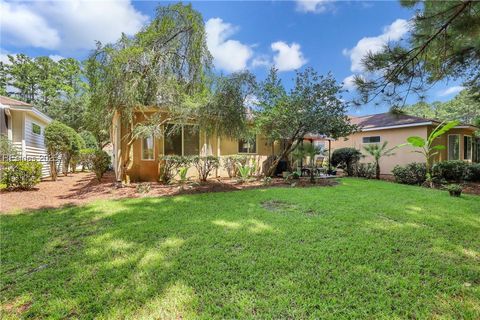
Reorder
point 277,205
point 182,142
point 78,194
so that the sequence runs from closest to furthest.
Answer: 1. point 277,205
2. point 78,194
3. point 182,142

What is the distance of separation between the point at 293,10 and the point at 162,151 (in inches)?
334

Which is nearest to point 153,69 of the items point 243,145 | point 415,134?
point 243,145

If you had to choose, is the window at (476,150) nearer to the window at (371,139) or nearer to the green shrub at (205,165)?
the window at (371,139)

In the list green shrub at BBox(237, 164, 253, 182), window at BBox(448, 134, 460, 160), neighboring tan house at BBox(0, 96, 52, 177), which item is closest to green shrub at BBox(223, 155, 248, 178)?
green shrub at BBox(237, 164, 253, 182)

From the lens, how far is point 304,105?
10367mm

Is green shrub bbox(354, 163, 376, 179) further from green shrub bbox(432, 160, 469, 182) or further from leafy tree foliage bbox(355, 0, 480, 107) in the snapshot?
leafy tree foliage bbox(355, 0, 480, 107)

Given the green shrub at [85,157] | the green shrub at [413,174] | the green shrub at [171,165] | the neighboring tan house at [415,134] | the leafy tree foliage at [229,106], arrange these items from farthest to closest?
the green shrub at [85,157] < the neighboring tan house at [415,134] < the green shrub at [413,174] < the green shrub at [171,165] < the leafy tree foliage at [229,106]

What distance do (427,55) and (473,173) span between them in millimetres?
11675

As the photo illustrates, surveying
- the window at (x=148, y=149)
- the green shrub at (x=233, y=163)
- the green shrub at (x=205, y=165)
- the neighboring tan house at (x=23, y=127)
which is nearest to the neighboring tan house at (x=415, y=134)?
the green shrub at (x=233, y=163)

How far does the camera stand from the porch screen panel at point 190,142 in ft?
37.9

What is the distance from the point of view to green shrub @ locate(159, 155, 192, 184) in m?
10.4

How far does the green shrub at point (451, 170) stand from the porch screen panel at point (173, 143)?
12512 mm

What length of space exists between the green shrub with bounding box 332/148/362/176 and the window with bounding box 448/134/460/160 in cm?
561

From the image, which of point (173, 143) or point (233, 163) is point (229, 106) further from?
point (233, 163)
